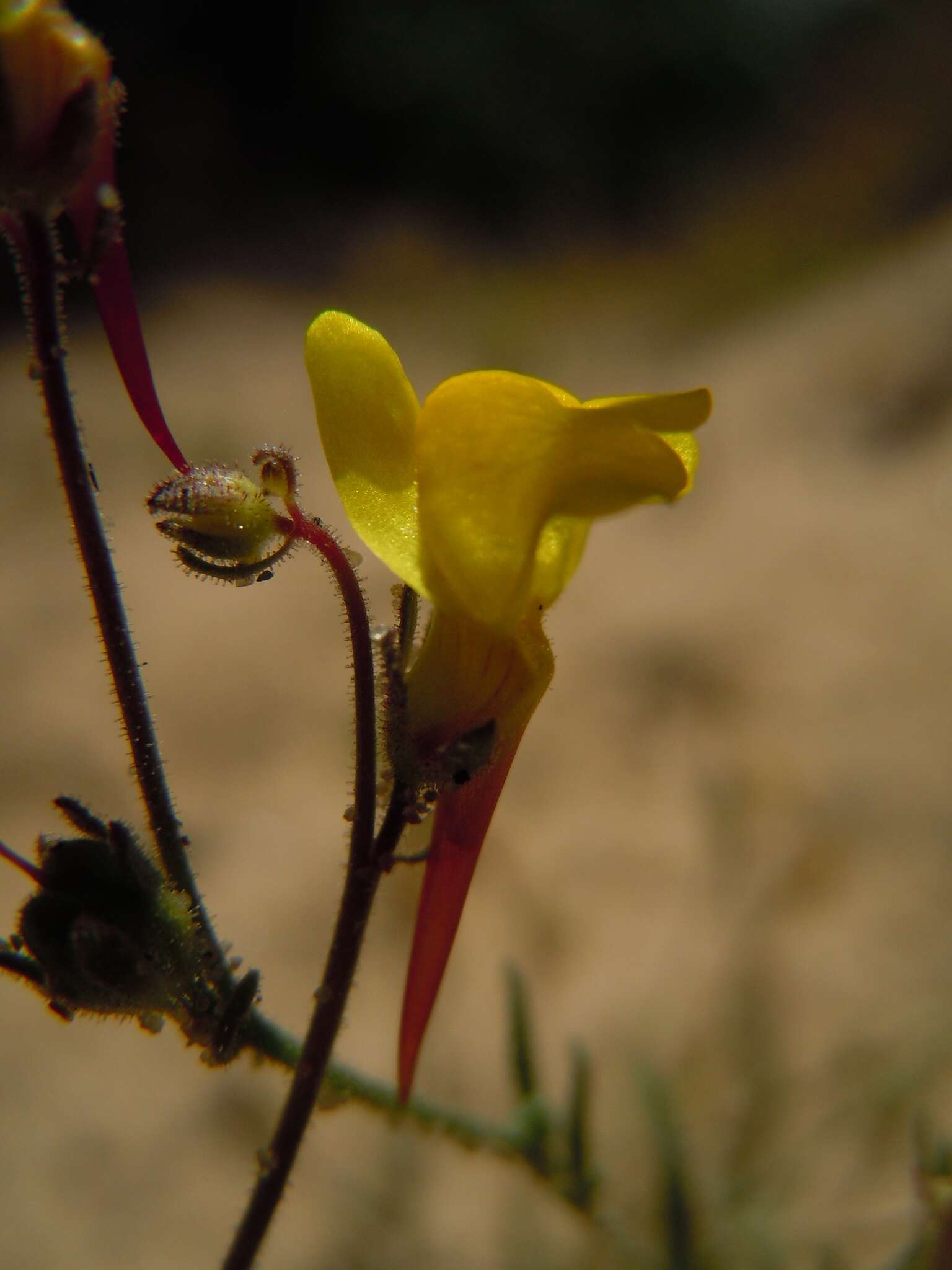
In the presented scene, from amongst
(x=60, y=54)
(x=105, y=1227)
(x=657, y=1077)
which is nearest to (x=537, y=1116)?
(x=657, y=1077)

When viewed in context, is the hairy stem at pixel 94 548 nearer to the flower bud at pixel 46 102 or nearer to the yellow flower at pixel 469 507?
the flower bud at pixel 46 102

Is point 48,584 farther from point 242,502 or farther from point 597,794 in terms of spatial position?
point 242,502

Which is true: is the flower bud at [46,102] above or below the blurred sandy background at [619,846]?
below


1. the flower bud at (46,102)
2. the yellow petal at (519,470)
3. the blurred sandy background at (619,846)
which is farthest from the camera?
the blurred sandy background at (619,846)

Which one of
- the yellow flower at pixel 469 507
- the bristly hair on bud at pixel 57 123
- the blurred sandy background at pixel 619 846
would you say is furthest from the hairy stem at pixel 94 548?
the blurred sandy background at pixel 619 846

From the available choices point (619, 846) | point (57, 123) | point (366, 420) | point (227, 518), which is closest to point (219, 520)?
point (227, 518)
